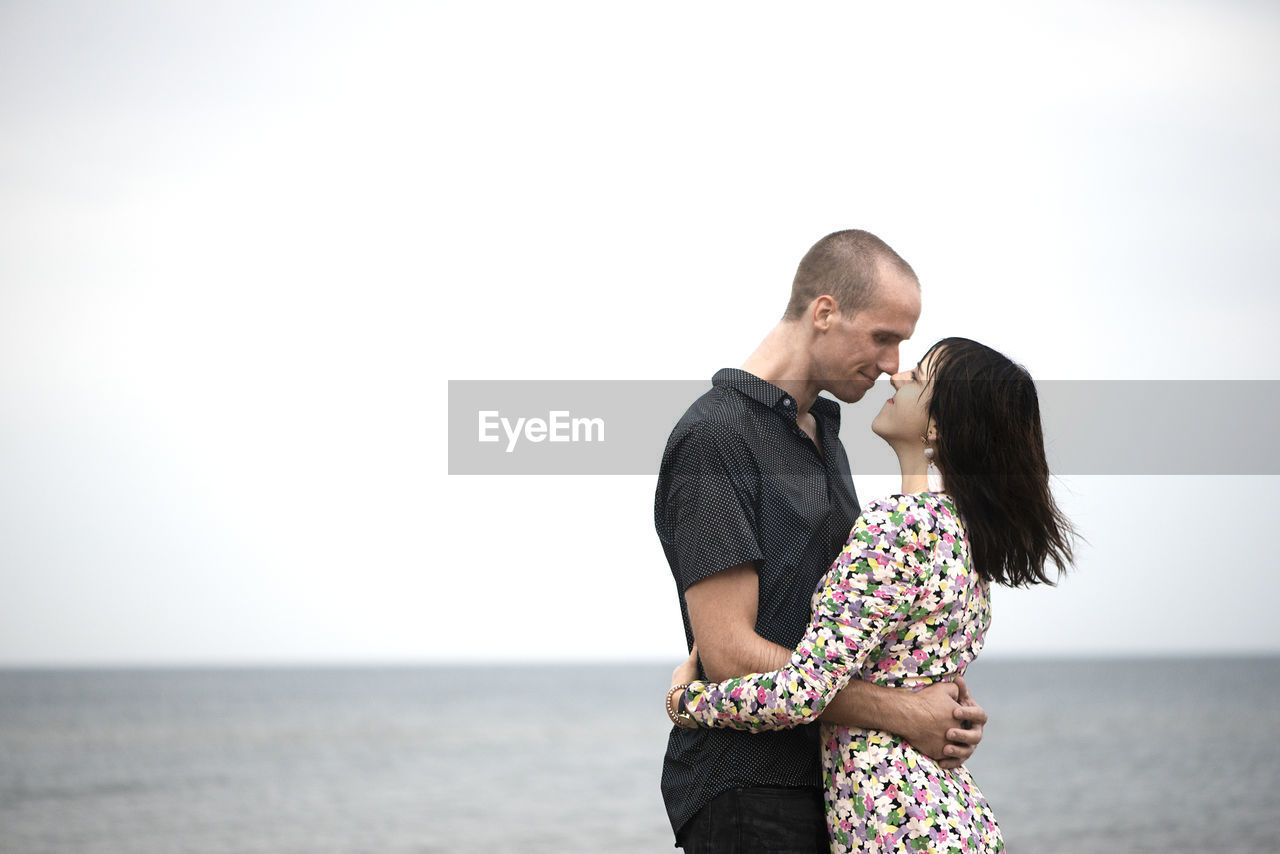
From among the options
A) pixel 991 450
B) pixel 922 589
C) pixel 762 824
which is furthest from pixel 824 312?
pixel 762 824

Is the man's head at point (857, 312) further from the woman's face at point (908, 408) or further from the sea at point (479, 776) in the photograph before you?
the sea at point (479, 776)

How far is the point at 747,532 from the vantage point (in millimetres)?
2355

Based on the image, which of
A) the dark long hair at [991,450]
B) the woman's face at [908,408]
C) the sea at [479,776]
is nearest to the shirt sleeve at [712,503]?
the woman's face at [908,408]

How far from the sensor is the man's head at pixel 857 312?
262 cm

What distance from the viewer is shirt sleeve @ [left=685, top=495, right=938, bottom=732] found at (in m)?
2.19

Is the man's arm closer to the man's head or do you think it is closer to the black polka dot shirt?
the black polka dot shirt

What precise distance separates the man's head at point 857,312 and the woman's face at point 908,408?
0.16m

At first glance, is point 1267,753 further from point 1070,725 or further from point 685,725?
point 685,725

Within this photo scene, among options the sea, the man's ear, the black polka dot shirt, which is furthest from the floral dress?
the sea

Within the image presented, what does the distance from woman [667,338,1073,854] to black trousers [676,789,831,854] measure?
2.5 inches

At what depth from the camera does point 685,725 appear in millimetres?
2477

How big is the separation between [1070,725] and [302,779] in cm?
2030

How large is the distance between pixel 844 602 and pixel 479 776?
71.2 ft

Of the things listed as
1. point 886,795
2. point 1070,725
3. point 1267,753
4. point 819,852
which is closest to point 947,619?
point 886,795
